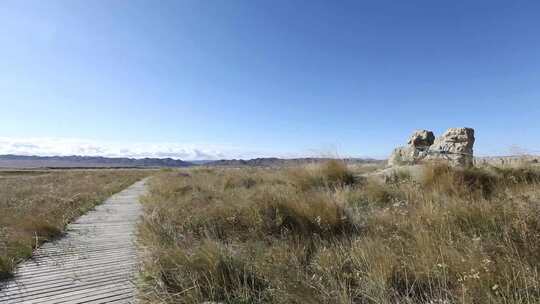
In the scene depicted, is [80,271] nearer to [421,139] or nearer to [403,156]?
[403,156]

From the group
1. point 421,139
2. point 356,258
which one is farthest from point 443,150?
point 356,258

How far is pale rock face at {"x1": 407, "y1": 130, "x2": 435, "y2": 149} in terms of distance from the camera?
15461 millimetres

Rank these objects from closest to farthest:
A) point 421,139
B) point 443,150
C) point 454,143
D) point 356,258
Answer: point 356,258 < point 443,150 < point 454,143 < point 421,139

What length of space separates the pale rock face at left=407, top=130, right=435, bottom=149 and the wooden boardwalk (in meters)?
13.5

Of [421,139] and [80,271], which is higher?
[421,139]

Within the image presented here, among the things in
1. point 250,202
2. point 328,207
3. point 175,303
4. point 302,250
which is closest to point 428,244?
point 302,250

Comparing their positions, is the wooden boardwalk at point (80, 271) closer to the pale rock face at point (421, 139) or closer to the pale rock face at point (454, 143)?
the pale rock face at point (454, 143)

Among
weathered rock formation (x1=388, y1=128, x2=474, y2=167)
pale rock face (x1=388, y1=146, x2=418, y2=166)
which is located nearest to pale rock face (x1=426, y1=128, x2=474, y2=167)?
weathered rock formation (x1=388, y1=128, x2=474, y2=167)

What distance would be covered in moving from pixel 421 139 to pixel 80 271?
15205 mm

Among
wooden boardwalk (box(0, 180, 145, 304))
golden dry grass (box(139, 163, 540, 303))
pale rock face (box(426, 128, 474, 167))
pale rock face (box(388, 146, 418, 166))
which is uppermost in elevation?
pale rock face (box(426, 128, 474, 167))

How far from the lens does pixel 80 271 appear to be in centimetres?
424

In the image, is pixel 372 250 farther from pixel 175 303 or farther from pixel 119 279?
pixel 119 279

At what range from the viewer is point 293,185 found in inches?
358

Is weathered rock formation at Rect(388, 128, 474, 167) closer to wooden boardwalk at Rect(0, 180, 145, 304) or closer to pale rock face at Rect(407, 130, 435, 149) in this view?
pale rock face at Rect(407, 130, 435, 149)
